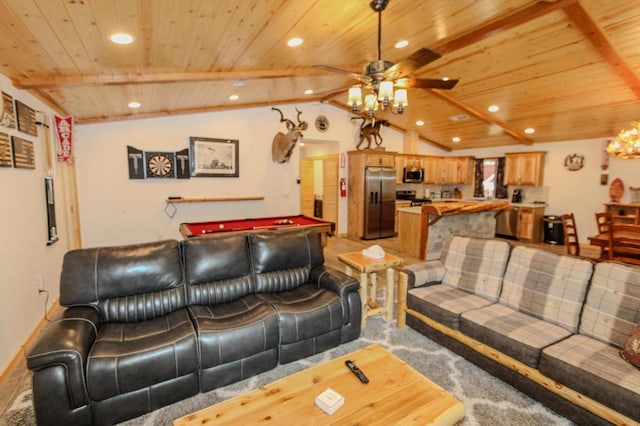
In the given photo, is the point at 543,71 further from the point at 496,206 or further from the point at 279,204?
the point at 279,204

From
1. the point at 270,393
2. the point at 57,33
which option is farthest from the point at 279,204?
the point at 270,393

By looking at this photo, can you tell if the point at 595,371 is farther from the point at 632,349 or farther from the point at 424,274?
the point at 424,274

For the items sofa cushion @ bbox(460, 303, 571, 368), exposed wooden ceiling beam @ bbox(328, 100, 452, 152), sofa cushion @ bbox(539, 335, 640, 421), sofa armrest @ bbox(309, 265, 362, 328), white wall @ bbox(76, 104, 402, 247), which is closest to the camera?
sofa cushion @ bbox(539, 335, 640, 421)

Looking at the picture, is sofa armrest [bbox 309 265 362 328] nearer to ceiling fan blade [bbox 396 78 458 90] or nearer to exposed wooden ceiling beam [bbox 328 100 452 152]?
ceiling fan blade [bbox 396 78 458 90]

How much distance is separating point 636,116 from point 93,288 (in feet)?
25.2

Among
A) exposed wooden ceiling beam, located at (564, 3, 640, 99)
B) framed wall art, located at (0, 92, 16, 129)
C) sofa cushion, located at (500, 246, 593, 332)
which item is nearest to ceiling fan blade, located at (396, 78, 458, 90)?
exposed wooden ceiling beam, located at (564, 3, 640, 99)

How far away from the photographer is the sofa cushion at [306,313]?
241 centimetres

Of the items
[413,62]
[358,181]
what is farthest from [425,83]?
[358,181]

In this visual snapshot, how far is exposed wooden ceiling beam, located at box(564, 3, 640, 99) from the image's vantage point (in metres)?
3.08

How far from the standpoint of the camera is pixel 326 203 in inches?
319

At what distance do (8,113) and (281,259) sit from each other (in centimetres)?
257

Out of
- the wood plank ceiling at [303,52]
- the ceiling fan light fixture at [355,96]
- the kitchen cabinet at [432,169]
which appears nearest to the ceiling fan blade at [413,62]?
the ceiling fan light fixture at [355,96]

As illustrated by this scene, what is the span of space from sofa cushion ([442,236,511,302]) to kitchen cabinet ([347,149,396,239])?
13.3 feet

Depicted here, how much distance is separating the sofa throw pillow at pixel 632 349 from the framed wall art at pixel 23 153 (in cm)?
459
